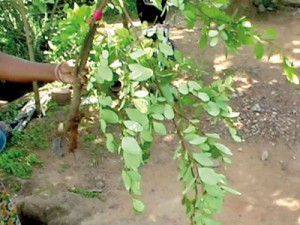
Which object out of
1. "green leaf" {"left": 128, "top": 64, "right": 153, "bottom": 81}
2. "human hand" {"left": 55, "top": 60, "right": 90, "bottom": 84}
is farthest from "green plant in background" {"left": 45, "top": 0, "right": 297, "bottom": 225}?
"human hand" {"left": 55, "top": 60, "right": 90, "bottom": 84}

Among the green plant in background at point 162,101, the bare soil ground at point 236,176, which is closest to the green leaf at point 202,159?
the green plant in background at point 162,101

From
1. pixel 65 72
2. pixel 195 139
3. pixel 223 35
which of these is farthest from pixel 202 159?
pixel 65 72

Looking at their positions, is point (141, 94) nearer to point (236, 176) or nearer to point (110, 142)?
point (110, 142)

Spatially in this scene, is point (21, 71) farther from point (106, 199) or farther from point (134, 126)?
point (106, 199)

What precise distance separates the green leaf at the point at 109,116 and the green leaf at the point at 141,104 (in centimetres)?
6

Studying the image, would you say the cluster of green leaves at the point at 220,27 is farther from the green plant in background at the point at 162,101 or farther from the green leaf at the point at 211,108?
the green leaf at the point at 211,108

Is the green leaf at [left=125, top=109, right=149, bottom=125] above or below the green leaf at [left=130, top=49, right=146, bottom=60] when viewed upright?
below

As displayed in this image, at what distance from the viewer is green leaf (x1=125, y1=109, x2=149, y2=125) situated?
4.05ft

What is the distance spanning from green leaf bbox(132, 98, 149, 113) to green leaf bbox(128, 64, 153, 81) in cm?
5

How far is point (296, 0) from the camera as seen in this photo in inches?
261

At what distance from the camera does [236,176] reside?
358 cm

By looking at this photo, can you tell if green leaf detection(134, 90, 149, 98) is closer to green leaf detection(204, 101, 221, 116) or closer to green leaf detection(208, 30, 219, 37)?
green leaf detection(204, 101, 221, 116)

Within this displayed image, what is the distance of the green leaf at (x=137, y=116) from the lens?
48.6 inches

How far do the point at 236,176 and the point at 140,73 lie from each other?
2.44 meters
